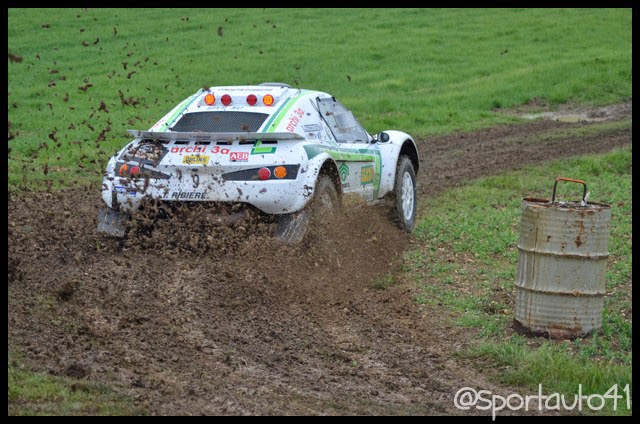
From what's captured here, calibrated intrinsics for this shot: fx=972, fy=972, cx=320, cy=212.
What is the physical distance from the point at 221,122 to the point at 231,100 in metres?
0.32

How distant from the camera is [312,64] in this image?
1062 inches

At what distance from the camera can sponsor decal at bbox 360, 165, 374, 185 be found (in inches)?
398

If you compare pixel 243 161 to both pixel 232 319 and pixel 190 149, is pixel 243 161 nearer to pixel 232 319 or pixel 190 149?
pixel 190 149

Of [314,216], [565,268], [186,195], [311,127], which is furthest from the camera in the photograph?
[311,127]

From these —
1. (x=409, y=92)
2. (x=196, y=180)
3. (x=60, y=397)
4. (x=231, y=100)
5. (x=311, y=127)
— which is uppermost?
(x=409, y=92)

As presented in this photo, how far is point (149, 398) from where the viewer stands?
5.54 meters

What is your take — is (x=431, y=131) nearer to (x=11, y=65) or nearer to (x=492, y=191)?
(x=492, y=191)

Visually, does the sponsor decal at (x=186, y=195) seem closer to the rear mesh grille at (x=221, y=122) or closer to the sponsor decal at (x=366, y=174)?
the rear mesh grille at (x=221, y=122)

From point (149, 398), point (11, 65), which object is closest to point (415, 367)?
point (149, 398)

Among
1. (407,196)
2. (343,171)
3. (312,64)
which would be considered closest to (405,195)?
(407,196)

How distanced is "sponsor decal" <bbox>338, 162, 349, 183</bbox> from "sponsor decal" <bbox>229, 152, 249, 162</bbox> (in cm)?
111

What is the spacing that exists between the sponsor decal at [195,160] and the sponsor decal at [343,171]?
4.61 ft

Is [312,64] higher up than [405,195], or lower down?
higher up

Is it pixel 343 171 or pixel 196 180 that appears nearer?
pixel 196 180
